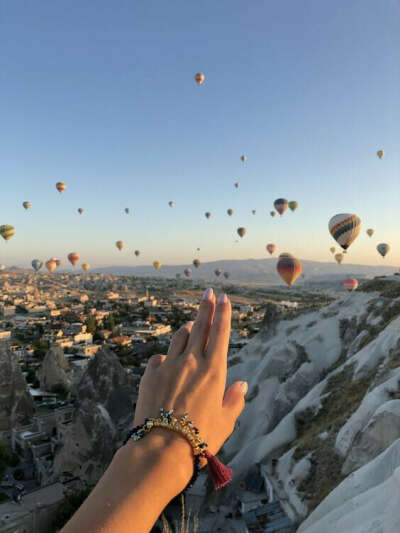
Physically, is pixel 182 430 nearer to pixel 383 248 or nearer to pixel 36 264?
pixel 383 248

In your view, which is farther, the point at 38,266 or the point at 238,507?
the point at 38,266

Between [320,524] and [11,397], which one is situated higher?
[320,524]

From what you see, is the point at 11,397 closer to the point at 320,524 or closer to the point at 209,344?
the point at 320,524

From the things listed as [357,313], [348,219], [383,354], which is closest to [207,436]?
[383,354]

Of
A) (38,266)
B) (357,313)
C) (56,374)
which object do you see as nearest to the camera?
(357,313)

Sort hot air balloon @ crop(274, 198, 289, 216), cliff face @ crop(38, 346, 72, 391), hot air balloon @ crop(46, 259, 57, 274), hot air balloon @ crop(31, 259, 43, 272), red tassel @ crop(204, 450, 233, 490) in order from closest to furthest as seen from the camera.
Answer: red tassel @ crop(204, 450, 233, 490) < cliff face @ crop(38, 346, 72, 391) < hot air balloon @ crop(274, 198, 289, 216) < hot air balloon @ crop(46, 259, 57, 274) < hot air balloon @ crop(31, 259, 43, 272)

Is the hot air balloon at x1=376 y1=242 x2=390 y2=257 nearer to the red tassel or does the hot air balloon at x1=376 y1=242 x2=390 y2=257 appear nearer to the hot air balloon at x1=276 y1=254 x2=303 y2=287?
the hot air balloon at x1=276 y1=254 x2=303 y2=287

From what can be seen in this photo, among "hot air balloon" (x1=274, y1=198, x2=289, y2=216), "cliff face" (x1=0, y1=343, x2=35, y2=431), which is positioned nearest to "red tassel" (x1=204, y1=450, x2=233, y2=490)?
"cliff face" (x1=0, y1=343, x2=35, y2=431)
